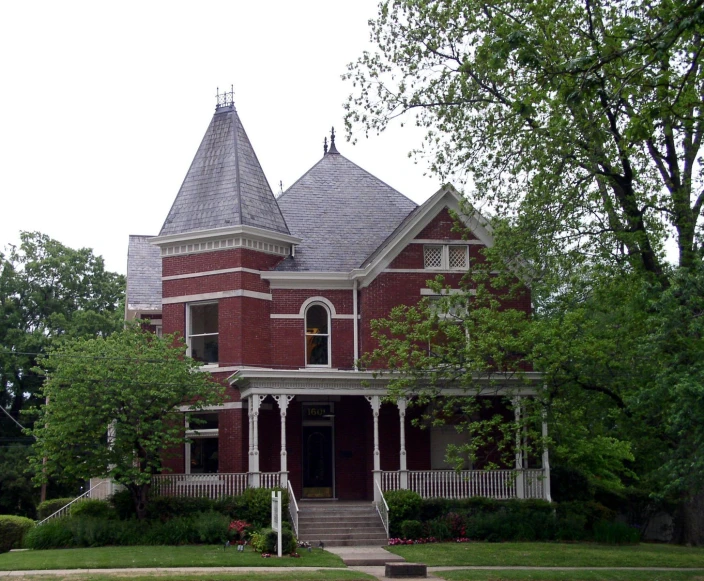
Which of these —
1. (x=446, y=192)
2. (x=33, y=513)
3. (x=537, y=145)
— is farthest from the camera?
(x=33, y=513)

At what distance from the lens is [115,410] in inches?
969

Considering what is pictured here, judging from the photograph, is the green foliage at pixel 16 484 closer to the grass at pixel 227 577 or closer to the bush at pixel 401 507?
the bush at pixel 401 507

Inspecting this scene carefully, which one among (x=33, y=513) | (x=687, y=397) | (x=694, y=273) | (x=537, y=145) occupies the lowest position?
(x=33, y=513)

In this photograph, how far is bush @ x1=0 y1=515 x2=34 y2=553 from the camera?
85.1 feet

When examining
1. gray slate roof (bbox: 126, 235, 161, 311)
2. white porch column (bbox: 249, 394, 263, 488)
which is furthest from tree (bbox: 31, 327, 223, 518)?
gray slate roof (bbox: 126, 235, 161, 311)

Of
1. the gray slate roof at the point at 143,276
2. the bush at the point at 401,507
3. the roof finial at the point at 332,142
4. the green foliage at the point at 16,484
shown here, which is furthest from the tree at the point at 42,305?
the bush at the point at 401,507

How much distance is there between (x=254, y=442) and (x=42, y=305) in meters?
29.0

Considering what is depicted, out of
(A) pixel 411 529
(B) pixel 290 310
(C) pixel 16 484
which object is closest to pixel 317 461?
(B) pixel 290 310

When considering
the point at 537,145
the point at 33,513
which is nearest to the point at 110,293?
the point at 33,513

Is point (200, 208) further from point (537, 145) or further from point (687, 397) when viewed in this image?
point (687, 397)

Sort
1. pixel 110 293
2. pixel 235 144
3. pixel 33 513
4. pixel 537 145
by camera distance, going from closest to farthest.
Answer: pixel 537 145 < pixel 235 144 < pixel 33 513 < pixel 110 293

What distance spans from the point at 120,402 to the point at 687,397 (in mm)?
13859

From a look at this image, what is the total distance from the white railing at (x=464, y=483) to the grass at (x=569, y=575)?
621 centimetres

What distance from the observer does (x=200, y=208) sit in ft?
97.6
